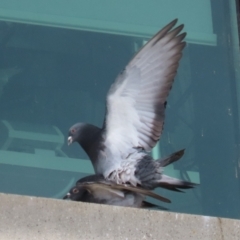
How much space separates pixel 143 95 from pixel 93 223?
1.21 m

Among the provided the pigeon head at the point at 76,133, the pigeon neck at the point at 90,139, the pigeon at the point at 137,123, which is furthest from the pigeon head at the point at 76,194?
the pigeon head at the point at 76,133

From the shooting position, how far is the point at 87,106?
6.61 meters

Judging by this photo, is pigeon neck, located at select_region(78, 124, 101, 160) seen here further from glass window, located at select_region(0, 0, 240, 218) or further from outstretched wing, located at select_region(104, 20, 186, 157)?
glass window, located at select_region(0, 0, 240, 218)

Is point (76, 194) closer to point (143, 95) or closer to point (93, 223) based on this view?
point (93, 223)

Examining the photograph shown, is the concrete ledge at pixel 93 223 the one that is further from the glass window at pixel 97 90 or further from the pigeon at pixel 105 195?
the glass window at pixel 97 90

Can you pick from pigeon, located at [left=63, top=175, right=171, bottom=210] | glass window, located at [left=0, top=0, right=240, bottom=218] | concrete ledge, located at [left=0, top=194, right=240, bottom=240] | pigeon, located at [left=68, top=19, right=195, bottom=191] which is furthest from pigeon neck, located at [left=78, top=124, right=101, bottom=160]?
concrete ledge, located at [left=0, top=194, right=240, bottom=240]

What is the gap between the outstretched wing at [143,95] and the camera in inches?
222

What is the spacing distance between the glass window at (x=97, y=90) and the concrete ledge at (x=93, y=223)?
1480 mm

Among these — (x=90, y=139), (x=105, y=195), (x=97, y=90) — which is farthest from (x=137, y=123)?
(x=97, y=90)

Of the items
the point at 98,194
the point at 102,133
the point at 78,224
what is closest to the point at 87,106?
the point at 102,133

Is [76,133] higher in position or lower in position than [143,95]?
lower

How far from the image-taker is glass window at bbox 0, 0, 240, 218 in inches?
252

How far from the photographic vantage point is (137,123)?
570cm

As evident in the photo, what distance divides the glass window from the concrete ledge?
1480mm
